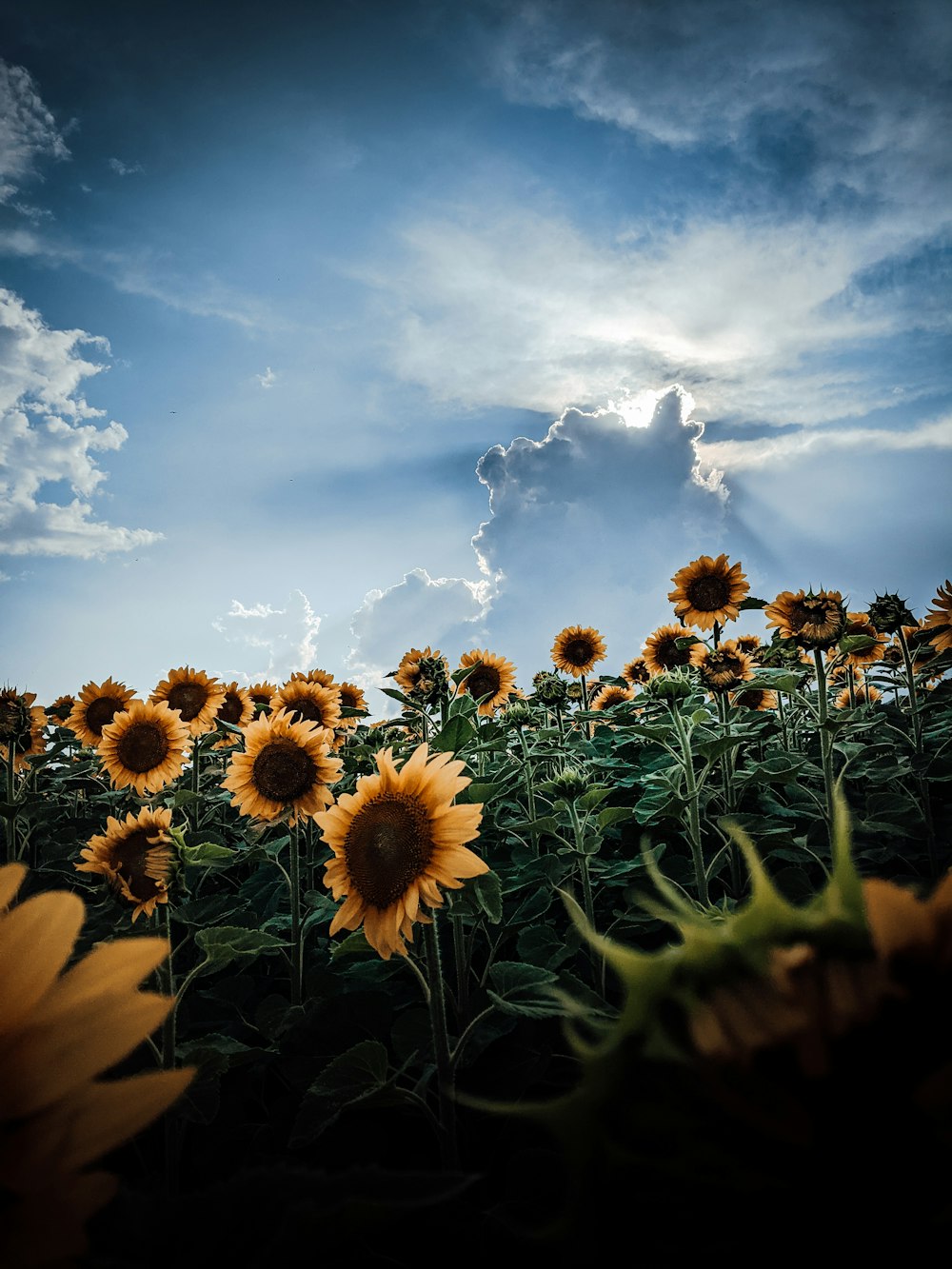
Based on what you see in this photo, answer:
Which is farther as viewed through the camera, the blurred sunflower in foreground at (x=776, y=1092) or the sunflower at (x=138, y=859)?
Answer: the sunflower at (x=138, y=859)

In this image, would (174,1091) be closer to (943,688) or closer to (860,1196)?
(860,1196)

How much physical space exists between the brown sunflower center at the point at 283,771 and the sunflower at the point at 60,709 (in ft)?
19.0

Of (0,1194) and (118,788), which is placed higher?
(118,788)

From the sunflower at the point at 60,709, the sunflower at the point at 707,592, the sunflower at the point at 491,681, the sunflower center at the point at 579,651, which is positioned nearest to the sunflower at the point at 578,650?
the sunflower center at the point at 579,651

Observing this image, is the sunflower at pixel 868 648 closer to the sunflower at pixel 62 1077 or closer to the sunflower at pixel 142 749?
the sunflower at pixel 142 749

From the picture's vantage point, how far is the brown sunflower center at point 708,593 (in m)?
5.29

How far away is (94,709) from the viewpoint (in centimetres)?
549

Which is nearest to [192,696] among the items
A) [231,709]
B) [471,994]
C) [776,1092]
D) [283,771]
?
[231,709]

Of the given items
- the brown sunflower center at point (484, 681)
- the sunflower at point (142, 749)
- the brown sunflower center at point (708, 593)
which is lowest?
the sunflower at point (142, 749)

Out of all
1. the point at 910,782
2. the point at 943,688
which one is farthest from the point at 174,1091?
the point at 943,688

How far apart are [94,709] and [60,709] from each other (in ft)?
10.6

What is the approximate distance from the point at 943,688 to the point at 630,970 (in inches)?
214

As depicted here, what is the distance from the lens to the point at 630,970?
36 centimetres

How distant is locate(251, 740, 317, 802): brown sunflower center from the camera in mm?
3086
